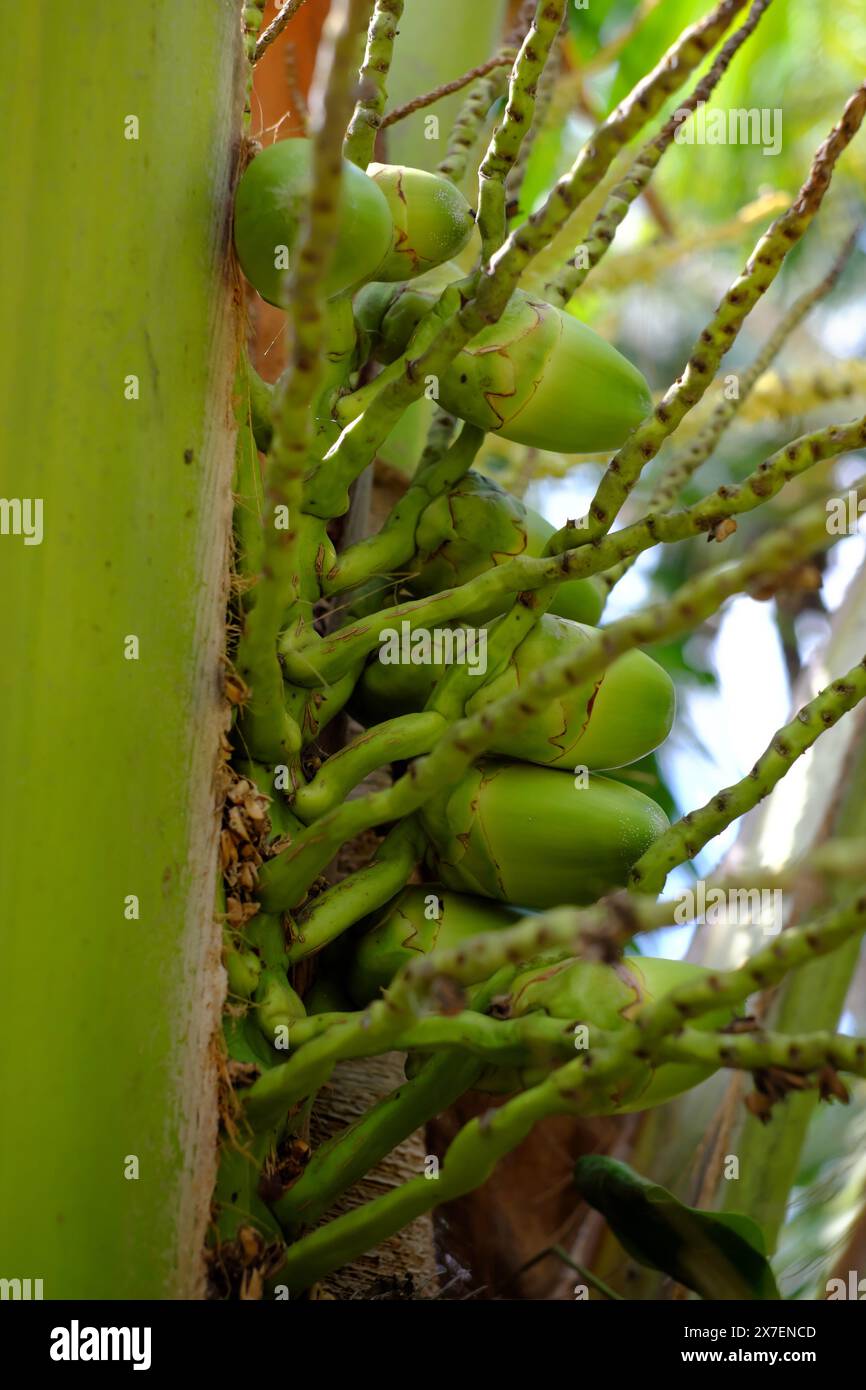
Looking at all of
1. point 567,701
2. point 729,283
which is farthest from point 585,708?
point 729,283

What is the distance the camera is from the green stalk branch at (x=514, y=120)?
744 millimetres

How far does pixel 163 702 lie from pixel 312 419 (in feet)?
0.73

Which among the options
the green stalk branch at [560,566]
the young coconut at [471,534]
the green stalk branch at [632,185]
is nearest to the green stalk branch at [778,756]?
the green stalk branch at [560,566]

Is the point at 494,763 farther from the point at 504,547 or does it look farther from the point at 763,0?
the point at 763,0

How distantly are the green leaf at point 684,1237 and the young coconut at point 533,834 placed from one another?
8.5 inches

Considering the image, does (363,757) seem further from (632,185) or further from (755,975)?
(632,185)

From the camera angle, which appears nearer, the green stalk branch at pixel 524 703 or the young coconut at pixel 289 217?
the green stalk branch at pixel 524 703

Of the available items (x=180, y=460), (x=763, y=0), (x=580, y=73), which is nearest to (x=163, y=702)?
(x=180, y=460)

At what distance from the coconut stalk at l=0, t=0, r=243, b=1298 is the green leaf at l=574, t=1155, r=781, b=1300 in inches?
13.4

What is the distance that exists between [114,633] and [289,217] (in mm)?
259

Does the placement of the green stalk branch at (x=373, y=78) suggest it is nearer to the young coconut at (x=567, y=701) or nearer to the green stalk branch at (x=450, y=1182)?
the young coconut at (x=567, y=701)

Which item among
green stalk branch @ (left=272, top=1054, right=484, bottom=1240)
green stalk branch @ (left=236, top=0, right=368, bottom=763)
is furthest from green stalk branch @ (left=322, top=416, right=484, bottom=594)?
green stalk branch @ (left=272, top=1054, right=484, bottom=1240)

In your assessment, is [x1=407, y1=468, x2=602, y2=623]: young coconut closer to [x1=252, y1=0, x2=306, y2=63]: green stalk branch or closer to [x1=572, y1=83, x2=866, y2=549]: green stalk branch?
[x1=572, y1=83, x2=866, y2=549]: green stalk branch

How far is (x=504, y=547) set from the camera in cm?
98
